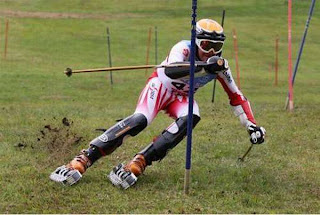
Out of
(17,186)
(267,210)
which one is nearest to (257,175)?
(267,210)

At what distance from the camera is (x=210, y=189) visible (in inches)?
301

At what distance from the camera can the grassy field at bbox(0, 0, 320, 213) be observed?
7.11 meters

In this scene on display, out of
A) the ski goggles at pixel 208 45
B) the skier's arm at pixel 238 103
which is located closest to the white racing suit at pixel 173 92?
the skier's arm at pixel 238 103

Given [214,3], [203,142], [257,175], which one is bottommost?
[214,3]

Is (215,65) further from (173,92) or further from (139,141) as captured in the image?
(139,141)

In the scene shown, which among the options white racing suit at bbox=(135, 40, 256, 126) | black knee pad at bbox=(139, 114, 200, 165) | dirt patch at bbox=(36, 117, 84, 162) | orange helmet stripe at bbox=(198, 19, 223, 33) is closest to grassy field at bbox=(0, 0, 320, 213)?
dirt patch at bbox=(36, 117, 84, 162)

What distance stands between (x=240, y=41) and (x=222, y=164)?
113 ft

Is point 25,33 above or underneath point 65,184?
underneath

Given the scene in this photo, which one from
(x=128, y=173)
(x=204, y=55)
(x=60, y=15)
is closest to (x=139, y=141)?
(x=204, y=55)

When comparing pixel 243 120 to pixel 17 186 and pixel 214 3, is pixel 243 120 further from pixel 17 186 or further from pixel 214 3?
pixel 214 3

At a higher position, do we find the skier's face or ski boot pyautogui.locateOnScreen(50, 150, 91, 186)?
the skier's face

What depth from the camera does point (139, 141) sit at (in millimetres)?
11109

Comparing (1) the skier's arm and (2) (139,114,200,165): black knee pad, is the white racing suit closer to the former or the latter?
(1) the skier's arm

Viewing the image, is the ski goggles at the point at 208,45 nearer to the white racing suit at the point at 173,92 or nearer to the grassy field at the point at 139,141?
the white racing suit at the point at 173,92
